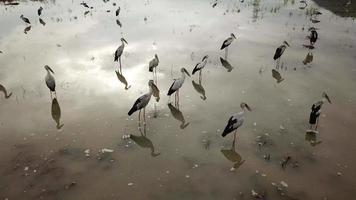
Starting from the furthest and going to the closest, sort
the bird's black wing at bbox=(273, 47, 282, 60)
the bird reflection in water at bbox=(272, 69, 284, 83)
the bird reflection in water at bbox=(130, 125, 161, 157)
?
the bird's black wing at bbox=(273, 47, 282, 60) → the bird reflection in water at bbox=(272, 69, 284, 83) → the bird reflection in water at bbox=(130, 125, 161, 157)

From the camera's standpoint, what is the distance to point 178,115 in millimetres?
11211

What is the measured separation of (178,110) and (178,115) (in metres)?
0.29

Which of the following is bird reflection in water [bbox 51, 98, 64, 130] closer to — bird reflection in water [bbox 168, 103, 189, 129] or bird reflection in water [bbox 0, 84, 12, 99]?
bird reflection in water [bbox 0, 84, 12, 99]

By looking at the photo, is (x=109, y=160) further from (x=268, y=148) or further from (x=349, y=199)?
(x=349, y=199)

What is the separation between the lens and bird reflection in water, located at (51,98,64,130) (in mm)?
10828

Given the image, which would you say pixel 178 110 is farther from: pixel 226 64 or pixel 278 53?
pixel 278 53

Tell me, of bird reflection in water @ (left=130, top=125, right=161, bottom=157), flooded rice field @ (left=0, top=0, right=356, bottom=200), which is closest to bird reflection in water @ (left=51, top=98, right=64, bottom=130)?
flooded rice field @ (left=0, top=0, right=356, bottom=200)

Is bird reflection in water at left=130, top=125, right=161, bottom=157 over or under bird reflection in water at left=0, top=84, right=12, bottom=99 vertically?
under

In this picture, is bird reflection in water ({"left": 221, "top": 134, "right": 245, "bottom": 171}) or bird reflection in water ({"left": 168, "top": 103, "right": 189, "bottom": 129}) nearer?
bird reflection in water ({"left": 221, "top": 134, "right": 245, "bottom": 171})

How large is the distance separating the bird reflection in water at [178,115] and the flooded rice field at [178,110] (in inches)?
2.2

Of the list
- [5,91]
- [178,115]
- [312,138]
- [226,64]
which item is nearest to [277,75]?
[226,64]

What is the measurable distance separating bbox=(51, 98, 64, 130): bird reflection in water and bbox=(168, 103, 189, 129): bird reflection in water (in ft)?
10.5

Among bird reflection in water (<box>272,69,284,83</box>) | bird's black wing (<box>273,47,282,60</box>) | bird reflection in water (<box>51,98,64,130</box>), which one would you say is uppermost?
bird's black wing (<box>273,47,282,60</box>)

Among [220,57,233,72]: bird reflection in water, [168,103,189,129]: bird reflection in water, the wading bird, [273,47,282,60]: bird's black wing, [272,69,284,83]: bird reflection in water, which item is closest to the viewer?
the wading bird
